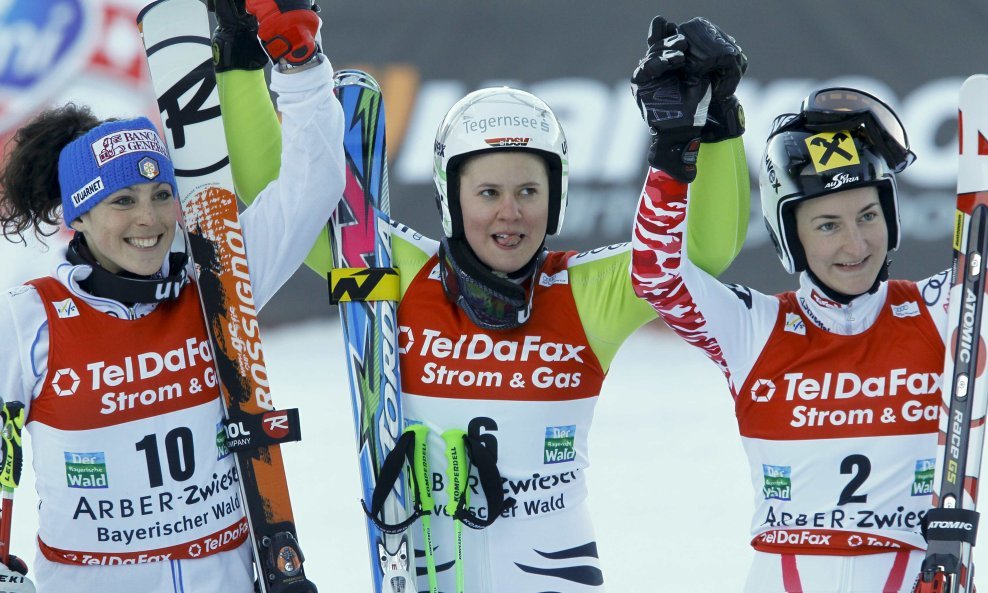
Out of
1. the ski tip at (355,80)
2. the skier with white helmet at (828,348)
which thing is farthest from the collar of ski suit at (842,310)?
the ski tip at (355,80)

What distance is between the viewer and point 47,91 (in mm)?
8039

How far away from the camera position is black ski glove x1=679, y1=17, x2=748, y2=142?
2.78 meters

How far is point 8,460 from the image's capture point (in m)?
3.00

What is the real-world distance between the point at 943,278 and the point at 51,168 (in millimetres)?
2340

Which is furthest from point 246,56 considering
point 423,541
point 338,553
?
point 338,553

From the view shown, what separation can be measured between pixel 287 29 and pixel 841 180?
1.43m

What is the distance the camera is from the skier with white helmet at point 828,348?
9.66 feet

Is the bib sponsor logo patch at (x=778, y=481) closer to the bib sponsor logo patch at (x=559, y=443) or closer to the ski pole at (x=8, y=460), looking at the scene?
the bib sponsor logo patch at (x=559, y=443)

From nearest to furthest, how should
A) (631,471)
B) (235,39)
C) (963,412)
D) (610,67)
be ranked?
1. (963,412)
2. (235,39)
3. (631,471)
4. (610,67)

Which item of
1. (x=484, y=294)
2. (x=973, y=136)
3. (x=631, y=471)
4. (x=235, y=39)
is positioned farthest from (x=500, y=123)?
(x=631, y=471)

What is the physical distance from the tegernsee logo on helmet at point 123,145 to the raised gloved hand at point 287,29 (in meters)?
0.39

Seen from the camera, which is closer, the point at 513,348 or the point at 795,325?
the point at 795,325

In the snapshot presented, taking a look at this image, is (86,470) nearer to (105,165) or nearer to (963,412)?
(105,165)

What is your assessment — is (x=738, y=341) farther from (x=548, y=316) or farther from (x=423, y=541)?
(x=423, y=541)
